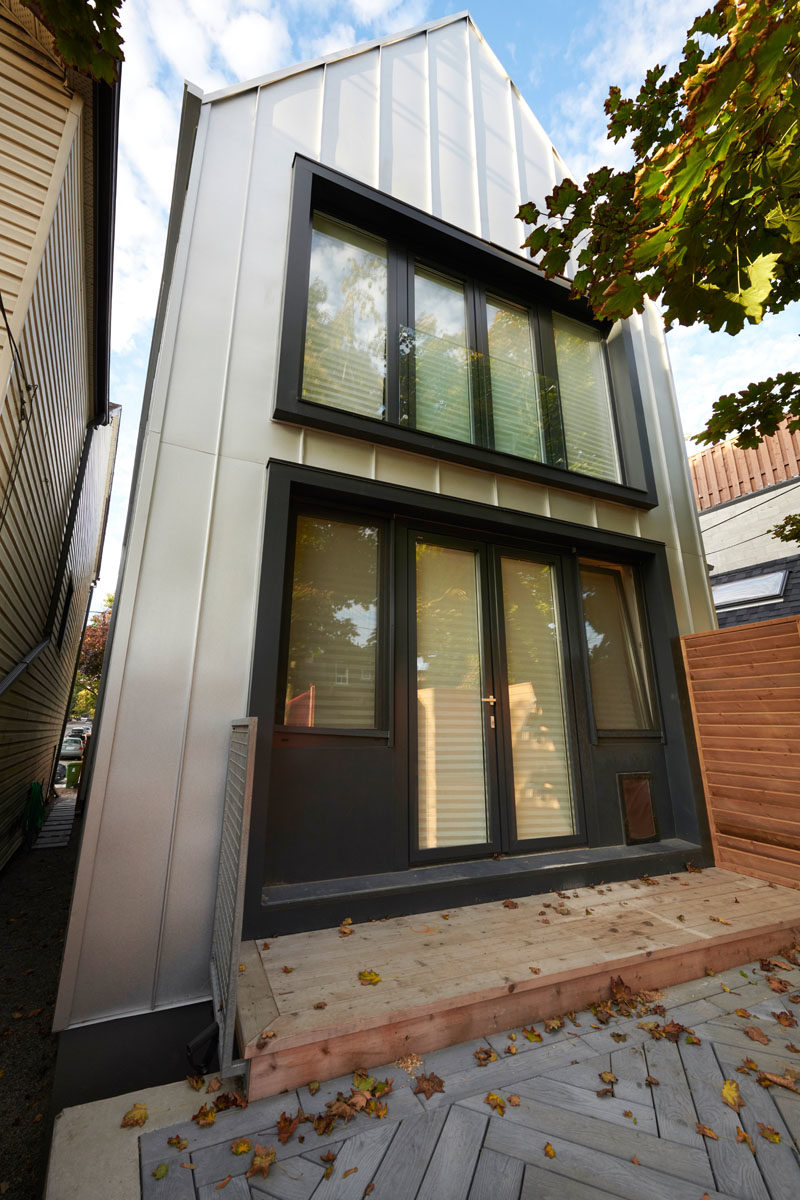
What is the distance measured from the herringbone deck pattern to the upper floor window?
410cm

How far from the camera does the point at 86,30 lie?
2266mm

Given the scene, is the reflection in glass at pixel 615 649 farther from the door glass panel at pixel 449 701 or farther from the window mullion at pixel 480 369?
the window mullion at pixel 480 369

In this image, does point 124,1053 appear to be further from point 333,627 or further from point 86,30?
point 86,30

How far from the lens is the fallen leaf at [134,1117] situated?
1985 mm

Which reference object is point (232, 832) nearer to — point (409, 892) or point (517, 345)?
point (409, 892)

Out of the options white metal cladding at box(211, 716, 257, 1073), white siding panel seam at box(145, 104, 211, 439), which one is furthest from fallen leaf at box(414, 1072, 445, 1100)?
white siding panel seam at box(145, 104, 211, 439)

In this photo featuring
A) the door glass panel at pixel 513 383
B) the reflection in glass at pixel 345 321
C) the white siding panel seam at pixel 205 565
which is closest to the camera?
the white siding panel seam at pixel 205 565

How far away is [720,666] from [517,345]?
4.08m

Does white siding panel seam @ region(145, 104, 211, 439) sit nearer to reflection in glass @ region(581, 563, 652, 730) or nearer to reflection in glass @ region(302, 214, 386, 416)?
reflection in glass @ region(302, 214, 386, 416)

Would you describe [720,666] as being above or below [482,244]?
below

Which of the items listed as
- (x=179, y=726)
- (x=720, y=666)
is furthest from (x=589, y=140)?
(x=179, y=726)

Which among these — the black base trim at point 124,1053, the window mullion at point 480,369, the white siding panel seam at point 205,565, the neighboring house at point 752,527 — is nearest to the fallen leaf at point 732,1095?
the black base trim at point 124,1053

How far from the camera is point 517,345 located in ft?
18.2

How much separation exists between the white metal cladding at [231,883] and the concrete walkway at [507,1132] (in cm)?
34
